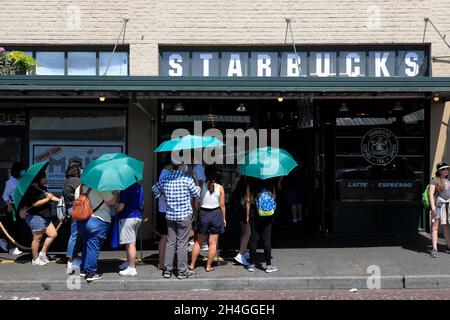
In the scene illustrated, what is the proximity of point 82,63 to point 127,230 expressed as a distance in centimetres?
510

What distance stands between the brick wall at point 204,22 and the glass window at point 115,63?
28 cm

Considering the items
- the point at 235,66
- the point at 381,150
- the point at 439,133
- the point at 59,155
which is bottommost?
the point at 59,155

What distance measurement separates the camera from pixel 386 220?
443 inches

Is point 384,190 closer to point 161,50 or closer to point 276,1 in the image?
point 276,1

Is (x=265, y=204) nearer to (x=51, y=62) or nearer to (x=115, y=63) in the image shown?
(x=115, y=63)

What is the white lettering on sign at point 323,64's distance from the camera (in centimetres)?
1122

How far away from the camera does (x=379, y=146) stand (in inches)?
445

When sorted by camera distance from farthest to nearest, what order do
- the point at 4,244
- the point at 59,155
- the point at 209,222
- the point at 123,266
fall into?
the point at 59,155 → the point at 4,244 → the point at 123,266 → the point at 209,222

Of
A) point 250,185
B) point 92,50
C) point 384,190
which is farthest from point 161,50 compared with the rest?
point 384,190

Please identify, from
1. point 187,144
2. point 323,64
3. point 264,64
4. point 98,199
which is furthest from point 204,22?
point 98,199

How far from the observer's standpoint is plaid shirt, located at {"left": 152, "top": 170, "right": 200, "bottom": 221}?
303 inches

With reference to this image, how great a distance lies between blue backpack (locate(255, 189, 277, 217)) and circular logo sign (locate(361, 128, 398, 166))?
13.5 ft

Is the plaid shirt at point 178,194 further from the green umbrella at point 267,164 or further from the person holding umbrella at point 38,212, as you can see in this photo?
the person holding umbrella at point 38,212

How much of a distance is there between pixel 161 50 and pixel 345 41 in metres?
3.93
